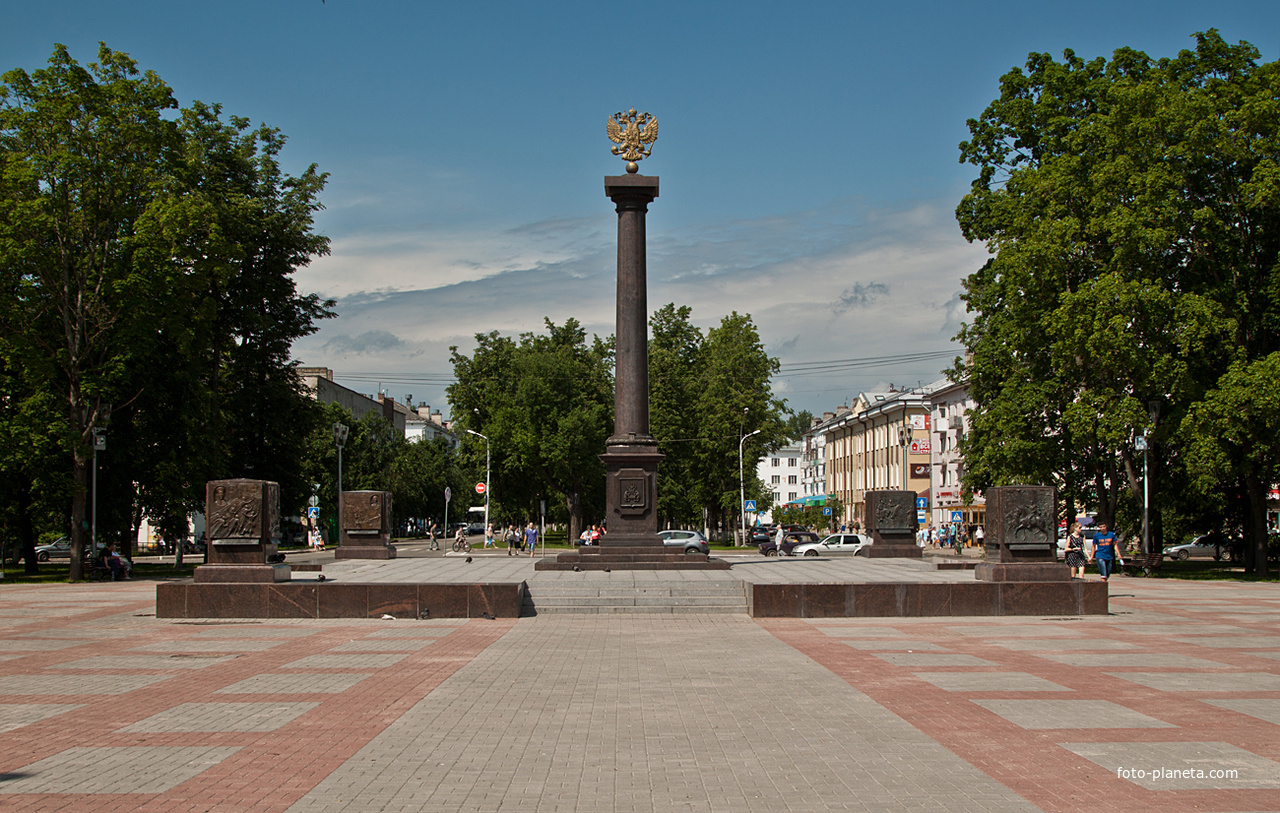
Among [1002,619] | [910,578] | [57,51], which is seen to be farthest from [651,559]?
[57,51]

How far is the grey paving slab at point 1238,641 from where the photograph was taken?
557 inches

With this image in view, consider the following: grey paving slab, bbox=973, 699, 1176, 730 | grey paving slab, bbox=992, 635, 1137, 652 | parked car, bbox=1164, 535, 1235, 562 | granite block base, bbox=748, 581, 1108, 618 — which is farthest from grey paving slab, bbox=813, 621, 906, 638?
parked car, bbox=1164, 535, 1235, 562

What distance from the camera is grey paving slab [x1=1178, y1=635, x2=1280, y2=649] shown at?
46.4 feet

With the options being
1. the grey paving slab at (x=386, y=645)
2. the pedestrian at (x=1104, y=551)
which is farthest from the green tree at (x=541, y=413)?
the grey paving slab at (x=386, y=645)

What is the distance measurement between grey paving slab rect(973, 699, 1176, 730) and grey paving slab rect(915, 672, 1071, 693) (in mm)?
748

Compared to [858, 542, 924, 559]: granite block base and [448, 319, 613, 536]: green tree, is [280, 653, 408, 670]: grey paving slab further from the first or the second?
[448, 319, 613, 536]: green tree

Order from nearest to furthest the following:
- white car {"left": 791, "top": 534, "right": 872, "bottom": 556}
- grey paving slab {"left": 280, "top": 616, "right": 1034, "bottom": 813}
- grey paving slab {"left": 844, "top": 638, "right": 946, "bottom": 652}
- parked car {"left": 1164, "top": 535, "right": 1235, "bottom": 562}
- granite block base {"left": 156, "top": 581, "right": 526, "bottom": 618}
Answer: grey paving slab {"left": 280, "top": 616, "right": 1034, "bottom": 813} → grey paving slab {"left": 844, "top": 638, "right": 946, "bottom": 652} → granite block base {"left": 156, "top": 581, "right": 526, "bottom": 618} → white car {"left": 791, "top": 534, "right": 872, "bottom": 556} → parked car {"left": 1164, "top": 535, "right": 1235, "bottom": 562}

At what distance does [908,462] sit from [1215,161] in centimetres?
4946

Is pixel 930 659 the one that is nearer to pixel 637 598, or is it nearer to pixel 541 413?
pixel 637 598

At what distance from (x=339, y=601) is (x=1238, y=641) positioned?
45.8ft

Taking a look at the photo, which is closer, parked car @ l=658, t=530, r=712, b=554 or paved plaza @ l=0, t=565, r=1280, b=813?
paved plaza @ l=0, t=565, r=1280, b=813

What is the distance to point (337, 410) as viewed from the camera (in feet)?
243

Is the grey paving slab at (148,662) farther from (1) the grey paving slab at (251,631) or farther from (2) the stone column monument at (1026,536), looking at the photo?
(2) the stone column monument at (1026,536)

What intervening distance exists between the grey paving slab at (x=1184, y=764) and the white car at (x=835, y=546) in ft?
118
